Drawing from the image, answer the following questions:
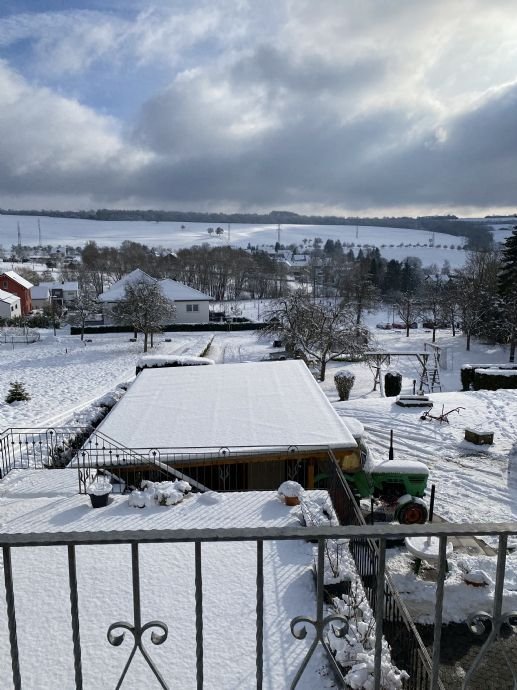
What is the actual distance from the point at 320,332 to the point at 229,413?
15983 millimetres

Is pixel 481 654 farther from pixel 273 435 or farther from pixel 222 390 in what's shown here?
pixel 222 390

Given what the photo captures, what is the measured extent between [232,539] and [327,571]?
5.29 meters

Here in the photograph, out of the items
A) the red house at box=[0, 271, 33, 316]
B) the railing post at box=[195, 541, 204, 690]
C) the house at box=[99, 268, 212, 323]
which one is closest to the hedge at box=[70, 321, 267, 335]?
the house at box=[99, 268, 212, 323]

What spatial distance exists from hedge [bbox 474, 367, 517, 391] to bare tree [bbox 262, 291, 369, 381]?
6.36 metres

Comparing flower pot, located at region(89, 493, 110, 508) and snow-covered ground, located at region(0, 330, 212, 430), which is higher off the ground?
flower pot, located at region(89, 493, 110, 508)

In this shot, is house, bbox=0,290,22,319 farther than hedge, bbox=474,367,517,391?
Yes

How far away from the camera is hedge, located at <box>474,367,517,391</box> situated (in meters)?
22.4

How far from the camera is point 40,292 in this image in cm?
6059

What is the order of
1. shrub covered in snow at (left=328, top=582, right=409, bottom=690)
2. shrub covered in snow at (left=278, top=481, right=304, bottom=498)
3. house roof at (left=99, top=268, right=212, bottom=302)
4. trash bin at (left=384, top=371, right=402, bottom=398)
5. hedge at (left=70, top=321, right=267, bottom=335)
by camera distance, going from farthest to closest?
house roof at (left=99, top=268, right=212, bottom=302) < hedge at (left=70, top=321, right=267, bottom=335) < trash bin at (left=384, top=371, right=402, bottom=398) < shrub covered in snow at (left=278, top=481, right=304, bottom=498) < shrub covered in snow at (left=328, top=582, right=409, bottom=690)

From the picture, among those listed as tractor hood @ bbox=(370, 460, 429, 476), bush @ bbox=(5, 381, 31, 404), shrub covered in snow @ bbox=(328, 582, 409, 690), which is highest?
shrub covered in snow @ bbox=(328, 582, 409, 690)

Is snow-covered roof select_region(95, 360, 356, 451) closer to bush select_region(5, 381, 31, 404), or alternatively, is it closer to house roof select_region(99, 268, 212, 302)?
bush select_region(5, 381, 31, 404)

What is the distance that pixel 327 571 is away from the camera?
6.54 meters

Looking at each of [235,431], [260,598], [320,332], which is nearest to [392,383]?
[320,332]

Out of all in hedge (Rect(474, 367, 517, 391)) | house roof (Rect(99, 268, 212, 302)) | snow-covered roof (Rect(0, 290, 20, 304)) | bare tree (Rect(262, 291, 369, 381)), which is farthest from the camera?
snow-covered roof (Rect(0, 290, 20, 304))
